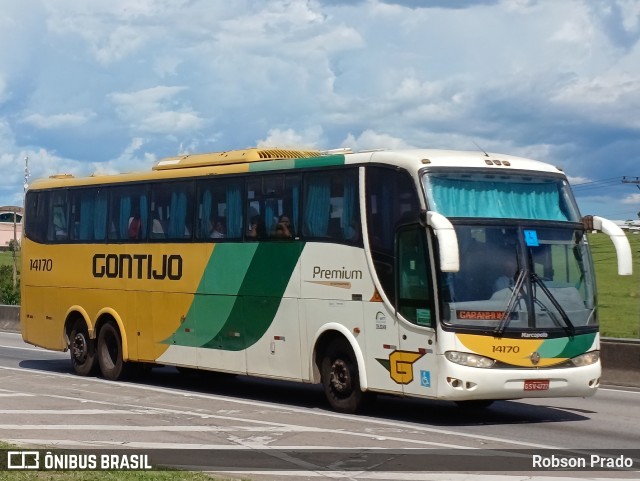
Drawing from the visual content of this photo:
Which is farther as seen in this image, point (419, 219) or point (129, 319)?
point (129, 319)

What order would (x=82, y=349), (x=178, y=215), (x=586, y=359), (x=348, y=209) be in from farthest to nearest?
(x=82, y=349), (x=178, y=215), (x=348, y=209), (x=586, y=359)

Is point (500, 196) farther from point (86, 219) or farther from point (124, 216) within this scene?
point (86, 219)

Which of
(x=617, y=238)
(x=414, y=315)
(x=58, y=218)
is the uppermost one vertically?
(x=58, y=218)

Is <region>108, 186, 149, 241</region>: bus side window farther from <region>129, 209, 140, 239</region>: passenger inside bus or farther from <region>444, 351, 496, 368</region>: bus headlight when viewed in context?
<region>444, 351, 496, 368</region>: bus headlight

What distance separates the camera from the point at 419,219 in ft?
49.9

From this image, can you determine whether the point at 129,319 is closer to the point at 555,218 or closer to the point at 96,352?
the point at 96,352

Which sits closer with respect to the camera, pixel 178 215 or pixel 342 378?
pixel 342 378

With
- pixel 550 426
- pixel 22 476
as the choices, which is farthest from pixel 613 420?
pixel 22 476

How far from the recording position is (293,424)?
15.0 meters

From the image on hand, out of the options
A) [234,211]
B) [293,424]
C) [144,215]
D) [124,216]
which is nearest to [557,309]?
[293,424]

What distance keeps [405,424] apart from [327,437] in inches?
69.6

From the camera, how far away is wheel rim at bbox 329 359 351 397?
16.5m

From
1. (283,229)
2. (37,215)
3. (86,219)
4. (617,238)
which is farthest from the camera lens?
(37,215)

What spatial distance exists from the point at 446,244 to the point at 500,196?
5.59 ft
